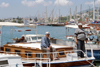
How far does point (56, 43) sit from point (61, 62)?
4.19m

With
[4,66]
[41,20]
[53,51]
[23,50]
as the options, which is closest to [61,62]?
[53,51]

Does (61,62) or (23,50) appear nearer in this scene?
(61,62)

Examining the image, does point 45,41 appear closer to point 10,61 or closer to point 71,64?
point 71,64

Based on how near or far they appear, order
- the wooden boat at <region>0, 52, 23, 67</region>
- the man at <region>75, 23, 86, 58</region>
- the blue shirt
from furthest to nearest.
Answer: the man at <region>75, 23, 86, 58</region> → the blue shirt → the wooden boat at <region>0, 52, 23, 67</region>

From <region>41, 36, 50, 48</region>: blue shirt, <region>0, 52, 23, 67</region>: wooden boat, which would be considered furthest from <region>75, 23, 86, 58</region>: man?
<region>0, 52, 23, 67</region>: wooden boat

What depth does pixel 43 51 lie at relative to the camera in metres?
11.4

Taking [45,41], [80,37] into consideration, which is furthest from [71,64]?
[45,41]

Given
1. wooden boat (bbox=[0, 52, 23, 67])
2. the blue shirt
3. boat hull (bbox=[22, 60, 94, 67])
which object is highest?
the blue shirt

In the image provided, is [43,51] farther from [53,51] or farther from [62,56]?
[62,56]

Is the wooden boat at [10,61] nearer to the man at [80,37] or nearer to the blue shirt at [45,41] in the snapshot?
the blue shirt at [45,41]

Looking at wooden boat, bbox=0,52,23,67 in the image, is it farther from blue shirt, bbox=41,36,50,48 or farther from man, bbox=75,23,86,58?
man, bbox=75,23,86,58

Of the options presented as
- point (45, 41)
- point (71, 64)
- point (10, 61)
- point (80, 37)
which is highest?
point (80, 37)

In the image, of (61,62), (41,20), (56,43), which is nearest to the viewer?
(61,62)

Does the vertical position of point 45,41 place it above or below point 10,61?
above
